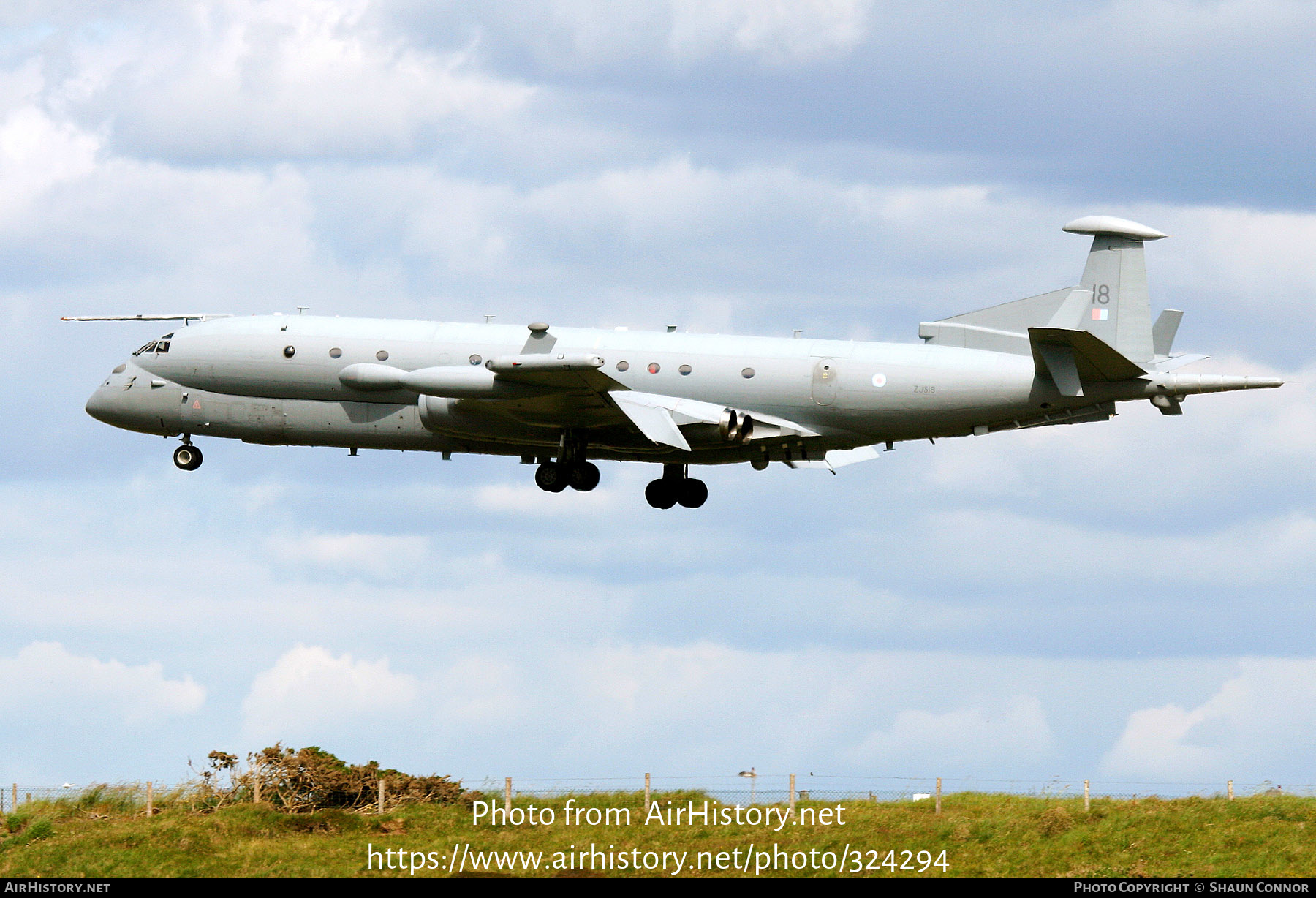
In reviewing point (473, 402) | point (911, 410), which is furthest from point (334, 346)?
point (911, 410)

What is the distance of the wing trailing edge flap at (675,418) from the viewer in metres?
43.7

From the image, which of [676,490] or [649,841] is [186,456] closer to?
[676,490]

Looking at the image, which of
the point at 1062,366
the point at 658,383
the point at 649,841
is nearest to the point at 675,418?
the point at 658,383

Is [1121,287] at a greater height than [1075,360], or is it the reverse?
[1121,287]

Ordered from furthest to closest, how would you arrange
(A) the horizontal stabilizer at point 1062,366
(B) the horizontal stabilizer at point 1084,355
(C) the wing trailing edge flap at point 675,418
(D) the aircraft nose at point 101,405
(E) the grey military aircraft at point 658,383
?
(D) the aircraft nose at point 101,405
(C) the wing trailing edge flap at point 675,418
(E) the grey military aircraft at point 658,383
(A) the horizontal stabilizer at point 1062,366
(B) the horizontal stabilizer at point 1084,355

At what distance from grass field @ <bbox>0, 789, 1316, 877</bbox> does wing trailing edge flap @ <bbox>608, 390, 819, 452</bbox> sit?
30.7 ft

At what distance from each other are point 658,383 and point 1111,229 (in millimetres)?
11699

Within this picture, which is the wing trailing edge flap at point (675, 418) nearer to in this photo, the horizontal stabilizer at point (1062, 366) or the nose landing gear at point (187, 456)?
the horizontal stabilizer at point (1062, 366)

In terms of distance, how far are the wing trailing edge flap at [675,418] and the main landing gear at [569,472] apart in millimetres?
2514

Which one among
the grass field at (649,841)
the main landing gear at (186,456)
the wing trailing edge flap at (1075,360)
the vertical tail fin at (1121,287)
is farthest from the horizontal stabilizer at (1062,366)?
the main landing gear at (186,456)

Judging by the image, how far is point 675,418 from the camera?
44219 millimetres

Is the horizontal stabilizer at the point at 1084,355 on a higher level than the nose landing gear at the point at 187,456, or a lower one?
higher

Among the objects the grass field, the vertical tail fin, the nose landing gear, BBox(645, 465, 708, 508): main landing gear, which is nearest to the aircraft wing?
BBox(645, 465, 708, 508): main landing gear

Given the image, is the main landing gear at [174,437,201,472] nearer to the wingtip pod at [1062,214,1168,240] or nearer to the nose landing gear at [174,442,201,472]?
the nose landing gear at [174,442,201,472]
